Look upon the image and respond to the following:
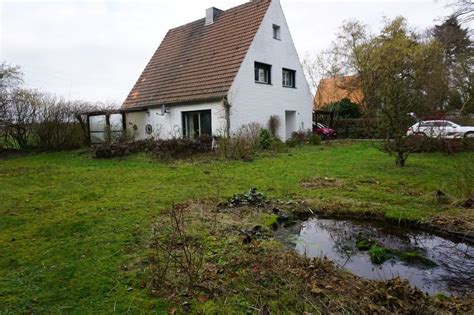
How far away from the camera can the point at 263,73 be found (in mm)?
17875

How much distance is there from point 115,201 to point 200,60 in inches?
516

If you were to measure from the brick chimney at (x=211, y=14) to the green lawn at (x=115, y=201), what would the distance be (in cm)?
1112

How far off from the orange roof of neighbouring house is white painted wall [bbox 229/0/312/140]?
1035 centimetres

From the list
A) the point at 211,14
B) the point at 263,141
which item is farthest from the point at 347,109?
the point at 263,141

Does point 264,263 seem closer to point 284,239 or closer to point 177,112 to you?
point 284,239

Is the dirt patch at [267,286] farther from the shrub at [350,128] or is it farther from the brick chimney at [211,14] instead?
the shrub at [350,128]

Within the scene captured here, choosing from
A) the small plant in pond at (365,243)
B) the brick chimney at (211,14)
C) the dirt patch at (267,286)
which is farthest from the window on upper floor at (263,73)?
the dirt patch at (267,286)

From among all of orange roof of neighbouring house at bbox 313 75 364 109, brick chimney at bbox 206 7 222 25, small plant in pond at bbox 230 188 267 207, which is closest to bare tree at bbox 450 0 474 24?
small plant in pond at bbox 230 188 267 207

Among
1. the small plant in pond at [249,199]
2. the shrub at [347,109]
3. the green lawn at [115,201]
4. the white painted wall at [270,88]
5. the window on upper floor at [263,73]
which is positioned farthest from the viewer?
the shrub at [347,109]

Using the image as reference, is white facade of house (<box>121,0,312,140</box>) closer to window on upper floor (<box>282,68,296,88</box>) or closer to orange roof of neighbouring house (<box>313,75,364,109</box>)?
window on upper floor (<box>282,68,296,88</box>)

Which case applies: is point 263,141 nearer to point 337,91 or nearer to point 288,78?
point 288,78

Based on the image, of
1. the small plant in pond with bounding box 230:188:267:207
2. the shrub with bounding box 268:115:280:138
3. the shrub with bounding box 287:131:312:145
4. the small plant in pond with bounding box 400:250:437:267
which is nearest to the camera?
the small plant in pond with bounding box 400:250:437:267

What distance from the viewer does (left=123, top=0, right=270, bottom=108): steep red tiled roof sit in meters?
16.3

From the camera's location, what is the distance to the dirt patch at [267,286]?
2852 mm
